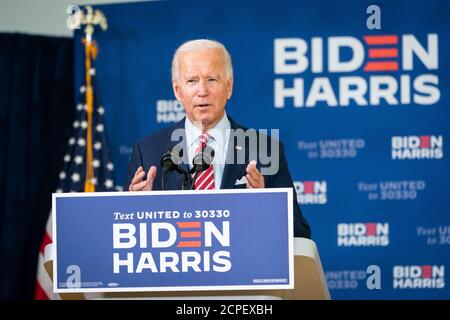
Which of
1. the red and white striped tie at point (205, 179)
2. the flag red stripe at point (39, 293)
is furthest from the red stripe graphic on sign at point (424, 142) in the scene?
the flag red stripe at point (39, 293)

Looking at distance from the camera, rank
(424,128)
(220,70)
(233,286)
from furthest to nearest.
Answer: (424,128) → (220,70) → (233,286)

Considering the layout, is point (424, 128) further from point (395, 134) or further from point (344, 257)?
point (344, 257)

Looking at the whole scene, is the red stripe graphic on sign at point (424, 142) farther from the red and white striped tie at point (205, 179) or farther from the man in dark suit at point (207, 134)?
the red and white striped tie at point (205, 179)

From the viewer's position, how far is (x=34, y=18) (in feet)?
19.2

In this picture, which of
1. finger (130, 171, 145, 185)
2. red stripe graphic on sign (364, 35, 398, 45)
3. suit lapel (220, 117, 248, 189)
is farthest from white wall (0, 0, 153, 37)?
finger (130, 171, 145, 185)

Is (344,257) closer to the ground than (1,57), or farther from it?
closer to the ground

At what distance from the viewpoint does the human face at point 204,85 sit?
11.7ft

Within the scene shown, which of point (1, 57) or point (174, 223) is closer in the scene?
point (174, 223)

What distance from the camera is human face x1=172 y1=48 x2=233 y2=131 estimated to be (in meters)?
3.56

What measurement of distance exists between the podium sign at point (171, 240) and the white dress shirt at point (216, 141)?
761 mm

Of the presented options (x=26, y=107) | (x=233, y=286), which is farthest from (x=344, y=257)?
(x=233, y=286)

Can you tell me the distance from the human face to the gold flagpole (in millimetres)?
2190
